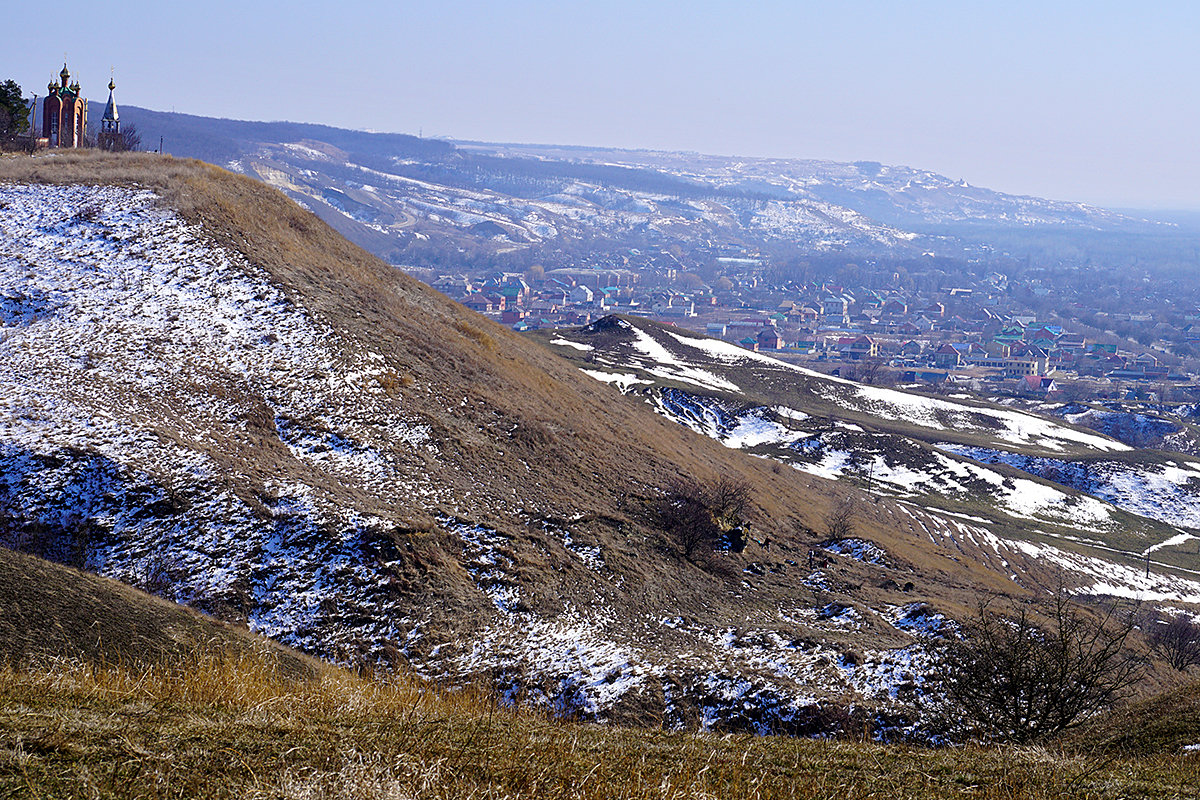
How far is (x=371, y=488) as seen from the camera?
21828mm

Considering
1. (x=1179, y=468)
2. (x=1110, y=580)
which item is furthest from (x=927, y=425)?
(x=1110, y=580)

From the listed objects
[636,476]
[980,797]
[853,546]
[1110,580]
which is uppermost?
[980,797]

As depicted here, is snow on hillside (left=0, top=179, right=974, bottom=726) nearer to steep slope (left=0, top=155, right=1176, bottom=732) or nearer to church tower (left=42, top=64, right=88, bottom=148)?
steep slope (left=0, top=155, right=1176, bottom=732)

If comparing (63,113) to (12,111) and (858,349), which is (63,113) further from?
(858,349)

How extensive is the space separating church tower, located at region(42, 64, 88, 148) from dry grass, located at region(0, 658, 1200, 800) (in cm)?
4949

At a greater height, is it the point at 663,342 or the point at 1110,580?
the point at 663,342

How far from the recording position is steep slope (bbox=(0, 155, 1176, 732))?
17.3 metres

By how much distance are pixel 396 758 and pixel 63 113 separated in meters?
53.4

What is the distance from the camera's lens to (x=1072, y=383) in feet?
414

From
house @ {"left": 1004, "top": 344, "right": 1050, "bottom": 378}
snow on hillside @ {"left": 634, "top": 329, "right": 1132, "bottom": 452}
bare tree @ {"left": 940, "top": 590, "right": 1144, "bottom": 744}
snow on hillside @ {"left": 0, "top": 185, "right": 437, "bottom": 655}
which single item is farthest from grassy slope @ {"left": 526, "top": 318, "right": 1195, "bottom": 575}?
house @ {"left": 1004, "top": 344, "right": 1050, "bottom": 378}

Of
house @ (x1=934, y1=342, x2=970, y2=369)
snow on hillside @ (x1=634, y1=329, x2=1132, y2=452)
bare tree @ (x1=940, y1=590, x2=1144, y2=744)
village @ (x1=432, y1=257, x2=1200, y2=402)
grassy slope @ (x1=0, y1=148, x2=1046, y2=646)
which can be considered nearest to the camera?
bare tree @ (x1=940, y1=590, x2=1144, y2=744)

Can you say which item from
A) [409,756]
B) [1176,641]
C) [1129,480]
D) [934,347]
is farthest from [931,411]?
[934,347]

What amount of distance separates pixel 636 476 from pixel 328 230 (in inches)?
757

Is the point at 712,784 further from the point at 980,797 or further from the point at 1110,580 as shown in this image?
the point at 1110,580
